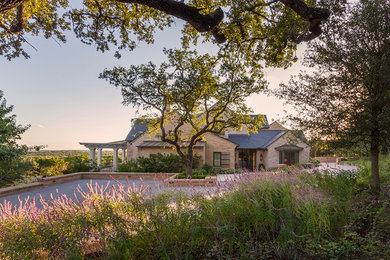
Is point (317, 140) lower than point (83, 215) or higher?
higher

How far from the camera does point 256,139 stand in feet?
90.5

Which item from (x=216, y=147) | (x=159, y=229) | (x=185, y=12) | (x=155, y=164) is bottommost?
(x=155, y=164)

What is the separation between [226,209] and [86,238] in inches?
94.1

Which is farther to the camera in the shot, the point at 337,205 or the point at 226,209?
the point at 337,205

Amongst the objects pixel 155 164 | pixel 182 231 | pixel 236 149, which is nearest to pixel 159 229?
pixel 182 231

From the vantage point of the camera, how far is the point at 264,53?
24.7ft

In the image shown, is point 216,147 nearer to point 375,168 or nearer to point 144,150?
point 144,150

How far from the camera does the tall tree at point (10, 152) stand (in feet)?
38.1

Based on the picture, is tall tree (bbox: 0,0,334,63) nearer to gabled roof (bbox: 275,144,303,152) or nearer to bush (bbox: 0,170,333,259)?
bush (bbox: 0,170,333,259)

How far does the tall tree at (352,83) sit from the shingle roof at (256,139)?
17.8 m

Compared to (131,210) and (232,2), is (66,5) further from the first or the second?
(131,210)

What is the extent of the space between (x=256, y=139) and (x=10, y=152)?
956 inches

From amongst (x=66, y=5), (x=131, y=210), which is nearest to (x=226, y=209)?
(x=131, y=210)

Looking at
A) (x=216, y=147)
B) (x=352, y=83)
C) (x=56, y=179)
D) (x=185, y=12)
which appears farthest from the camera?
(x=216, y=147)
